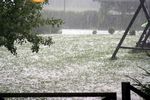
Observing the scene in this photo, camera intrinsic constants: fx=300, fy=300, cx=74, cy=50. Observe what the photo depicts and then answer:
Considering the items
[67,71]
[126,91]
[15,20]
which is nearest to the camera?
[126,91]

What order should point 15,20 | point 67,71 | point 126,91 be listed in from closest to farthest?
point 126,91, point 15,20, point 67,71

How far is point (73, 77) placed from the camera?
8961 mm

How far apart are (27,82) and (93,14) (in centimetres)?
3526

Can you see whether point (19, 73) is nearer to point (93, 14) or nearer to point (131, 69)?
point (131, 69)

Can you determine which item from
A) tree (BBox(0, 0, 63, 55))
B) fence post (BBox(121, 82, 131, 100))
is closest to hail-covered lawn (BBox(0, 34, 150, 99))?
tree (BBox(0, 0, 63, 55))


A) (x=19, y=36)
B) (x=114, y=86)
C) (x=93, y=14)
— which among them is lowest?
(x=114, y=86)

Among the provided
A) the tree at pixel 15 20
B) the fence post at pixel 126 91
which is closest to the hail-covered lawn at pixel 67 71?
the tree at pixel 15 20

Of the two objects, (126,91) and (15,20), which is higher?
(15,20)

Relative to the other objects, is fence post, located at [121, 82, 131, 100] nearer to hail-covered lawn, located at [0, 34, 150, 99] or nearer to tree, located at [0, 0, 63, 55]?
tree, located at [0, 0, 63, 55]

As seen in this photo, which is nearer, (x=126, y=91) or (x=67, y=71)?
(x=126, y=91)

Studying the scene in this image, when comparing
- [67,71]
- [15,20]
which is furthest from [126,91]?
[67,71]

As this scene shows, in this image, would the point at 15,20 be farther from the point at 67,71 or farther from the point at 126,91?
the point at 67,71

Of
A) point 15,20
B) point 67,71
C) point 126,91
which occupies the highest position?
point 15,20

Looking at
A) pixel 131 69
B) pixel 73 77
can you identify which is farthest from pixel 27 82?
pixel 131 69
